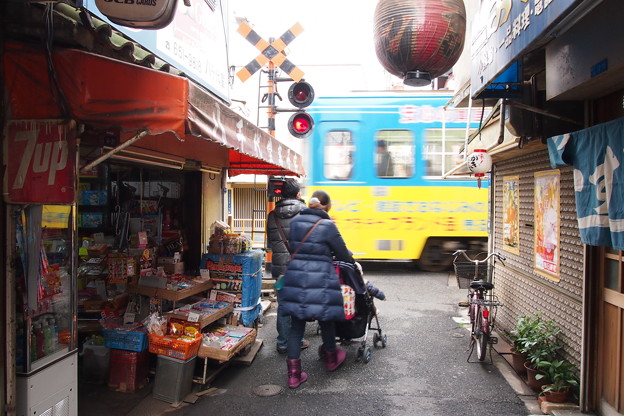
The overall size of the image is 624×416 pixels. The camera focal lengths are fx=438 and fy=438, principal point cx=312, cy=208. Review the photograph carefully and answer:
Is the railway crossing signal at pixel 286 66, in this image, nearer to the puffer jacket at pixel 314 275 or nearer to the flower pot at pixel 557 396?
the puffer jacket at pixel 314 275

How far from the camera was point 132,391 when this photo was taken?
4.49 meters

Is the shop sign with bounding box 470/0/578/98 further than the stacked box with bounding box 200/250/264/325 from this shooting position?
No

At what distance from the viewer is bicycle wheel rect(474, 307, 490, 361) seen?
5285 mm

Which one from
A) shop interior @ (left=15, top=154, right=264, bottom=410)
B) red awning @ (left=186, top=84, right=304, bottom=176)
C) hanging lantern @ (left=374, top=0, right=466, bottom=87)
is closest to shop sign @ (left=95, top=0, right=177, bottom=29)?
red awning @ (left=186, top=84, right=304, bottom=176)

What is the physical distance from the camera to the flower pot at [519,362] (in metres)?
4.91

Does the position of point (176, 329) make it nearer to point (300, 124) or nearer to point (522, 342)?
point (522, 342)

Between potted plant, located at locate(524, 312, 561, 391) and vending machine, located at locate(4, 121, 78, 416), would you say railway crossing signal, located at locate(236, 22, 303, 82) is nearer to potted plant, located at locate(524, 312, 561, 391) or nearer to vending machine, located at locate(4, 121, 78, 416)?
Result: vending machine, located at locate(4, 121, 78, 416)

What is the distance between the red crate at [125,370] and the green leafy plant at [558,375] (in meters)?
3.99

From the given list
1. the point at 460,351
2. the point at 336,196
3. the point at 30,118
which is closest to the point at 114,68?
the point at 30,118

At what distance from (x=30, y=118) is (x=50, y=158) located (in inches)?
11.9

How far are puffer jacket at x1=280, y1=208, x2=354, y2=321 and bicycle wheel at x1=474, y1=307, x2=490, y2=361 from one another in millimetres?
1849

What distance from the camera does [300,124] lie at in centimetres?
821

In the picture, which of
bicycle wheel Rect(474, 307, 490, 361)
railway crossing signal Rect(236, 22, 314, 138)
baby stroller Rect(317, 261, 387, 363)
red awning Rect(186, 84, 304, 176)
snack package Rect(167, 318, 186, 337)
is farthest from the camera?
railway crossing signal Rect(236, 22, 314, 138)

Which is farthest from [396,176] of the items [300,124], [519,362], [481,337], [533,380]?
[533,380]
